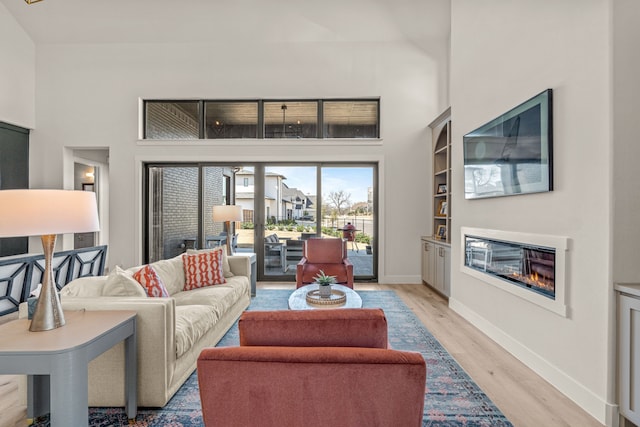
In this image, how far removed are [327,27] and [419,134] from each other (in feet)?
7.94

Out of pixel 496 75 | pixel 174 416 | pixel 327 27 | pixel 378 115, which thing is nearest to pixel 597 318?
pixel 496 75

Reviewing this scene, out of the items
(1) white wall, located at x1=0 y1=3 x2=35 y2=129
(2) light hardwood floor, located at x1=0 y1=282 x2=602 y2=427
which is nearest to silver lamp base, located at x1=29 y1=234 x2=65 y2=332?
(2) light hardwood floor, located at x1=0 y1=282 x2=602 y2=427

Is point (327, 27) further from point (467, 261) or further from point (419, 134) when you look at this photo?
point (467, 261)

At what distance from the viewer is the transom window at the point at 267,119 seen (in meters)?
5.61

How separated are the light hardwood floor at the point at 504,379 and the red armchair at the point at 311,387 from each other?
1.42 m

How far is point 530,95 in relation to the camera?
2578mm

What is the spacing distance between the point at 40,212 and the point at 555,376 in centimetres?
342

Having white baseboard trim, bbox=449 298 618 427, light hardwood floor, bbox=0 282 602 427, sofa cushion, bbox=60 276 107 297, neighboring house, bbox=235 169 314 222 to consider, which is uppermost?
neighboring house, bbox=235 169 314 222

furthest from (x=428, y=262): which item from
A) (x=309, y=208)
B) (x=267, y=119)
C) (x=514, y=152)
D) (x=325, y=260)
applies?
(x=267, y=119)

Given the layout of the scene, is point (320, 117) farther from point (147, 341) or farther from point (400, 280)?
point (147, 341)

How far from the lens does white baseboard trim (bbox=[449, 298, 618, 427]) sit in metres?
1.89

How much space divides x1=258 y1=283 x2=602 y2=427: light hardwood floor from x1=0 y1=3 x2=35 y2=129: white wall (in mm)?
7096

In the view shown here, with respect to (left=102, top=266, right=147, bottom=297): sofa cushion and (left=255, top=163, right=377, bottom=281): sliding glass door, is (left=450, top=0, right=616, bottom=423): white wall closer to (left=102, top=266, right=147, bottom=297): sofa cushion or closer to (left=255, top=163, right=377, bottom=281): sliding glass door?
(left=255, top=163, right=377, bottom=281): sliding glass door

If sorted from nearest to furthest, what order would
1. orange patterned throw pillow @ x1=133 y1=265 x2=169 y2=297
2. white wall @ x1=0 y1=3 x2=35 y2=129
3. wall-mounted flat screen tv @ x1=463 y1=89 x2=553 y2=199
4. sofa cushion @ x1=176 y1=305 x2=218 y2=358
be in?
1. sofa cushion @ x1=176 y1=305 x2=218 y2=358
2. wall-mounted flat screen tv @ x1=463 y1=89 x2=553 y2=199
3. orange patterned throw pillow @ x1=133 y1=265 x2=169 y2=297
4. white wall @ x1=0 y1=3 x2=35 y2=129
